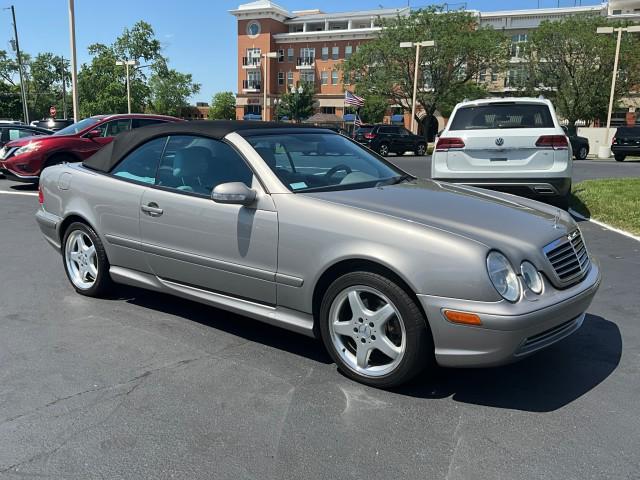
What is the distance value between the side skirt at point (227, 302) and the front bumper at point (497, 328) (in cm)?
85

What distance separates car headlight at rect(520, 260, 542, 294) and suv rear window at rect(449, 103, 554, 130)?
18.8 ft

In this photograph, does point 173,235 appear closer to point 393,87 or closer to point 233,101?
point 393,87

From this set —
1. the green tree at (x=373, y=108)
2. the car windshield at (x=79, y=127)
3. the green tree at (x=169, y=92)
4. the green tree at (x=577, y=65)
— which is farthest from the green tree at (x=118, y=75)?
the car windshield at (x=79, y=127)

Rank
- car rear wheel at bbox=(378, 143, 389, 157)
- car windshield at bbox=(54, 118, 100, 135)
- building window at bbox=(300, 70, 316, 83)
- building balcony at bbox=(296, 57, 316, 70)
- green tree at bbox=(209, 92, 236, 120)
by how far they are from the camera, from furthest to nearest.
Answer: green tree at bbox=(209, 92, 236, 120)
building window at bbox=(300, 70, 316, 83)
building balcony at bbox=(296, 57, 316, 70)
car rear wheel at bbox=(378, 143, 389, 157)
car windshield at bbox=(54, 118, 100, 135)

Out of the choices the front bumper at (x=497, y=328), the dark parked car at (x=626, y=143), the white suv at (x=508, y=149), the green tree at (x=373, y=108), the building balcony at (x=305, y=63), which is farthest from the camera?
the building balcony at (x=305, y=63)

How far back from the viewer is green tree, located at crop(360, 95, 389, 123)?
5091 centimetres

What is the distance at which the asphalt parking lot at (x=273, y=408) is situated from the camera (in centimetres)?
257

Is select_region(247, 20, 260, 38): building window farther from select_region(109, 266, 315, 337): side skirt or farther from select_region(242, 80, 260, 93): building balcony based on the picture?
select_region(109, 266, 315, 337): side skirt

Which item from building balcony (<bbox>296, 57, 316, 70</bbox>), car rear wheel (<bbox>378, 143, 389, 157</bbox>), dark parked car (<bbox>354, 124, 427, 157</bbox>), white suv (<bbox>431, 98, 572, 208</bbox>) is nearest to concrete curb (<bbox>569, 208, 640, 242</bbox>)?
white suv (<bbox>431, 98, 572, 208</bbox>)

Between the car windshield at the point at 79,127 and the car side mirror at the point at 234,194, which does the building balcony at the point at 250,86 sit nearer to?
the car windshield at the point at 79,127

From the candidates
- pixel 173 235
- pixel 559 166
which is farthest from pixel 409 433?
pixel 559 166

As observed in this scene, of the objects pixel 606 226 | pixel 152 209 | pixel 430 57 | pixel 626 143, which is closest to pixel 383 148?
pixel 626 143

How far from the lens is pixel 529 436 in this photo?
9.18 ft

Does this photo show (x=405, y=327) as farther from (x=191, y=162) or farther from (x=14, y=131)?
(x=14, y=131)
